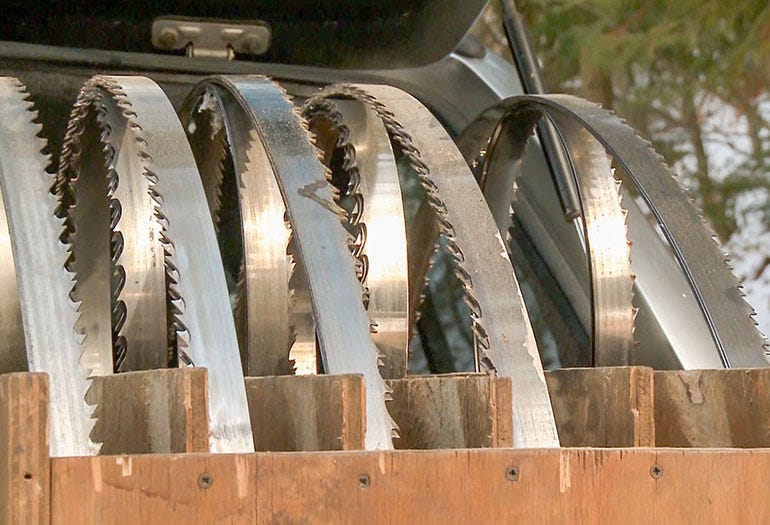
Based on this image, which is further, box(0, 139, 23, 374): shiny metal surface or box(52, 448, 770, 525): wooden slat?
box(0, 139, 23, 374): shiny metal surface

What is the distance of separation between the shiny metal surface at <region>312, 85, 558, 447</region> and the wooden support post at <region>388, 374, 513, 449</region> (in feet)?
0.18

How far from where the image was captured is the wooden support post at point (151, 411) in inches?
54.1

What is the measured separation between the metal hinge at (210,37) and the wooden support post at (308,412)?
3.71 ft

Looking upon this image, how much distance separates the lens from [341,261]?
1633 millimetres

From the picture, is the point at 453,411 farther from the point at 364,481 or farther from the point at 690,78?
the point at 690,78

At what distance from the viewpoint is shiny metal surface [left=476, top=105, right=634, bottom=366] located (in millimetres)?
2104

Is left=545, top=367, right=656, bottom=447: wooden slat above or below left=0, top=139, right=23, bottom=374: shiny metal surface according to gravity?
below

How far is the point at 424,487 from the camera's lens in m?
1.26

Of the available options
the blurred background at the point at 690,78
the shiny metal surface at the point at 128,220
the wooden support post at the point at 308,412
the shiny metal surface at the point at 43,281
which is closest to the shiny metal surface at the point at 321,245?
the wooden support post at the point at 308,412

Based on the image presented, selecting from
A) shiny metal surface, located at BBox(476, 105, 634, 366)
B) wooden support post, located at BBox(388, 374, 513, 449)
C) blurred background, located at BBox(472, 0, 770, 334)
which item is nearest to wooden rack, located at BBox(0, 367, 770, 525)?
wooden support post, located at BBox(388, 374, 513, 449)

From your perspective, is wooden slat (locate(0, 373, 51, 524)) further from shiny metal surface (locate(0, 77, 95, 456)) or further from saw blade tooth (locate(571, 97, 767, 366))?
saw blade tooth (locate(571, 97, 767, 366))

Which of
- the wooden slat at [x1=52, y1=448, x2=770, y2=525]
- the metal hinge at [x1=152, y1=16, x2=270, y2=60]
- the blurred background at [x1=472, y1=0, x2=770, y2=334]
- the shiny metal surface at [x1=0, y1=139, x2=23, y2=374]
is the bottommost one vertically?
the wooden slat at [x1=52, y1=448, x2=770, y2=525]

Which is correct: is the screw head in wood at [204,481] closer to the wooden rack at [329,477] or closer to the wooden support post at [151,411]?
the wooden rack at [329,477]

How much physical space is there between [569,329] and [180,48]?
0.82 meters
